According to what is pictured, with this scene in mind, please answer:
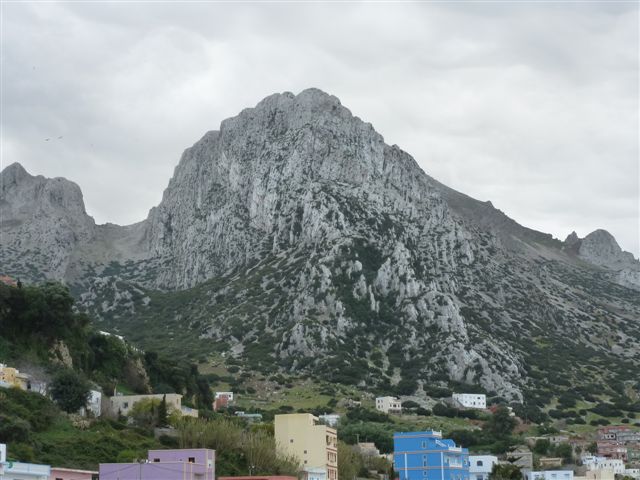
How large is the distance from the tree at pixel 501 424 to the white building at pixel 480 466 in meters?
23.3

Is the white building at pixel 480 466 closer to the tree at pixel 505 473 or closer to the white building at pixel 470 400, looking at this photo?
the tree at pixel 505 473

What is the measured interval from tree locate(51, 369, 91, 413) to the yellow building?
60.9ft

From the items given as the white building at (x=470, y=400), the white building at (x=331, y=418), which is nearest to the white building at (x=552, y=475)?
the white building at (x=331, y=418)

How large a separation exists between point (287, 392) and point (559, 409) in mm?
45743

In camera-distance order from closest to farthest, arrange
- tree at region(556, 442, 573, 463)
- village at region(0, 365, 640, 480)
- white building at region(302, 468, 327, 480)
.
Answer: village at region(0, 365, 640, 480), white building at region(302, 468, 327, 480), tree at region(556, 442, 573, 463)

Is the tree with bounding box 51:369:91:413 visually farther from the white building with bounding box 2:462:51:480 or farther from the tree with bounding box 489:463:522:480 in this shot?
the tree with bounding box 489:463:522:480

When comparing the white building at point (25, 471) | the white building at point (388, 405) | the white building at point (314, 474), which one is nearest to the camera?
the white building at point (25, 471)

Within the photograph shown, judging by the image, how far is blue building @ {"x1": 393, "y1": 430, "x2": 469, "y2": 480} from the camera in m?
98.2

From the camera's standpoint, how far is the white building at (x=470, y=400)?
151 m

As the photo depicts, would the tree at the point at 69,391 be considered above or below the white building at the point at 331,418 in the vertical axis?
above

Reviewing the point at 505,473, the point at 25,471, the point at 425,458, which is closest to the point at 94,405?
the point at 25,471

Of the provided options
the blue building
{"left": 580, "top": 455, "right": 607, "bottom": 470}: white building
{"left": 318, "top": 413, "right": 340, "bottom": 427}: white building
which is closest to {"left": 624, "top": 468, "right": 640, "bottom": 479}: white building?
{"left": 580, "top": 455, "right": 607, "bottom": 470}: white building

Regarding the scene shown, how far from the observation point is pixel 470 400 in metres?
152

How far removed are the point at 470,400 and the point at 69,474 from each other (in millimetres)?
98744
